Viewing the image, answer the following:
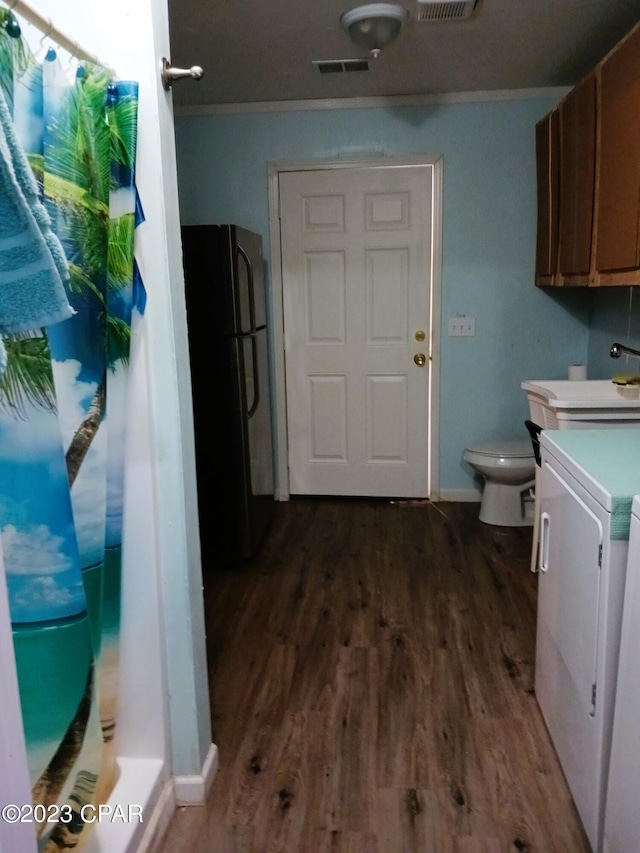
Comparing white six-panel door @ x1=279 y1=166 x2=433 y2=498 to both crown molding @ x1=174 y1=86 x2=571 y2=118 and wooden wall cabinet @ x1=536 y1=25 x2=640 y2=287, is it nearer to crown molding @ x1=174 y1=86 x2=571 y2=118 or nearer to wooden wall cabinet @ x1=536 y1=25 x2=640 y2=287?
crown molding @ x1=174 y1=86 x2=571 y2=118

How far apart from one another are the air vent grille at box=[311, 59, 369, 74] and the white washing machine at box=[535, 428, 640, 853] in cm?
210

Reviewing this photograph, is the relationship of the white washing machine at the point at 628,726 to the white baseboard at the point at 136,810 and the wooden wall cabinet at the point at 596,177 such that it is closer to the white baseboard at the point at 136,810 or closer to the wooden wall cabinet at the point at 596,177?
the white baseboard at the point at 136,810

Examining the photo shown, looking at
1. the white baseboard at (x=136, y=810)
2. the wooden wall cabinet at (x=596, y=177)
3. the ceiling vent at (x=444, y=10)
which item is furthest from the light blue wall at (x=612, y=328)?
the white baseboard at (x=136, y=810)

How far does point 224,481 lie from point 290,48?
78.2 inches

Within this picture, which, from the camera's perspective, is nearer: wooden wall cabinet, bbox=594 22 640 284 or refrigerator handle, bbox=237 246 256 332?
wooden wall cabinet, bbox=594 22 640 284

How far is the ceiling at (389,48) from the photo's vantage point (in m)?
2.46

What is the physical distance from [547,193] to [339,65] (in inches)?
48.7

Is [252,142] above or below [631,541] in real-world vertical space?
above

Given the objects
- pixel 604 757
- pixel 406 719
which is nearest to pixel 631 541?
pixel 604 757

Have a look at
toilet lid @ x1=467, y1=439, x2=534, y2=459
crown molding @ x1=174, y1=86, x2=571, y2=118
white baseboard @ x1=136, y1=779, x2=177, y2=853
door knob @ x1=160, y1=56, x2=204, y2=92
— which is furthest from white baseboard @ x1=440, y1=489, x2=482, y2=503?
door knob @ x1=160, y1=56, x2=204, y2=92

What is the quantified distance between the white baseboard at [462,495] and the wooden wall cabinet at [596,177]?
1358 millimetres

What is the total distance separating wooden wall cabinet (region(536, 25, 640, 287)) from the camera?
224cm

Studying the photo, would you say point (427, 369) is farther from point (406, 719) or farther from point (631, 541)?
point (631, 541)

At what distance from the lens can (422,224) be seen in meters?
3.67
